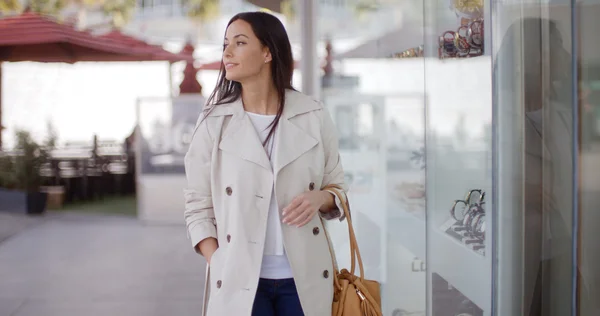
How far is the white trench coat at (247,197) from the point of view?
1.91m

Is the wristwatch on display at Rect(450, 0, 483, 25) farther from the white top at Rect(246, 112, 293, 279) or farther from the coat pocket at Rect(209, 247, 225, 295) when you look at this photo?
the coat pocket at Rect(209, 247, 225, 295)

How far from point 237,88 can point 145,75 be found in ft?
45.5

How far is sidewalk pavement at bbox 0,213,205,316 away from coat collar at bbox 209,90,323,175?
10.2ft

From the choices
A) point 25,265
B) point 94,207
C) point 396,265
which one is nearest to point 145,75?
point 94,207

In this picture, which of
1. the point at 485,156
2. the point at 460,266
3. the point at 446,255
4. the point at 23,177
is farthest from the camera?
the point at 23,177

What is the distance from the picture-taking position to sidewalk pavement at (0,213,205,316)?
5020mm

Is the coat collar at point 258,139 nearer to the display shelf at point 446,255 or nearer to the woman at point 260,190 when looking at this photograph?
the woman at point 260,190

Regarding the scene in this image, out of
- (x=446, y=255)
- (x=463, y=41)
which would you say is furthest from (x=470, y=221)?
(x=463, y=41)

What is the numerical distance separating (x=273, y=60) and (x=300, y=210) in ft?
1.55

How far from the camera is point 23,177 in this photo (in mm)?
9062

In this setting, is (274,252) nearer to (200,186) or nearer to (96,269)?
(200,186)

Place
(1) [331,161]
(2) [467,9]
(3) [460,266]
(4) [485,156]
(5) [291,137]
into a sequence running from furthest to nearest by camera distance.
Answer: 1. (3) [460,266]
2. (2) [467,9]
3. (4) [485,156]
4. (1) [331,161]
5. (5) [291,137]

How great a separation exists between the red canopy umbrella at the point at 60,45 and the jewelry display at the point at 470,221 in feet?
24.3

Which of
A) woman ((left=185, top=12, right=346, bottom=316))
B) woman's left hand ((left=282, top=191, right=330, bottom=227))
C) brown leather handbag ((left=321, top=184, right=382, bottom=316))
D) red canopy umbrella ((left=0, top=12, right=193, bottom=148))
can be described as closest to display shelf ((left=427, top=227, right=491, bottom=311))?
brown leather handbag ((left=321, top=184, right=382, bottom=316))
